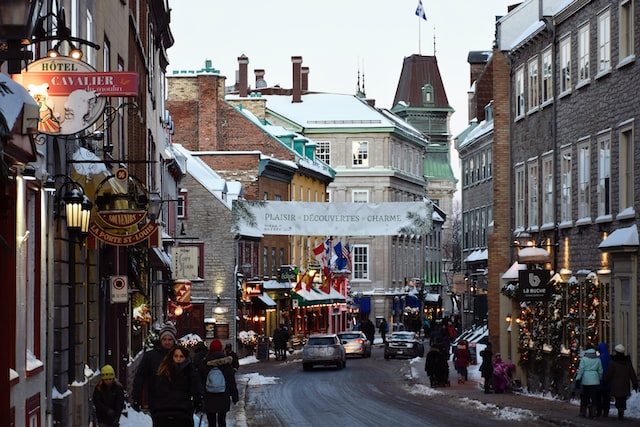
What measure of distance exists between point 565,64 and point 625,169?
21.3 feet

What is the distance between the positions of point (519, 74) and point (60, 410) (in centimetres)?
2611

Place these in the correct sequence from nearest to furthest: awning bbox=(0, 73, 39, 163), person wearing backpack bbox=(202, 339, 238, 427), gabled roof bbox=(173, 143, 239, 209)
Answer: awning bbox=(0, 73, 39, 163) → person wearing backpack bbox=(202, 339, 238, 427) → gabled roof bbox=(173, 143, 239, 209)

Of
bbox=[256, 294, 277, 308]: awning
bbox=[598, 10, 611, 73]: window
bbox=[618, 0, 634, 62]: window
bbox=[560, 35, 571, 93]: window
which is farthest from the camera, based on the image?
bbox=[256, 294, 277, 308]: awning

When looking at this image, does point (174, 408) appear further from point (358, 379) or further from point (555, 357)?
point (358, 379)

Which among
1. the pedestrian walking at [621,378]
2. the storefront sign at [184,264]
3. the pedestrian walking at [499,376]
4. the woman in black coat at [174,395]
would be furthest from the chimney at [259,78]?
the woman in black coat at [174,395]

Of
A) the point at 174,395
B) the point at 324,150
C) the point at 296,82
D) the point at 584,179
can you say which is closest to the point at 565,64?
the point at 584,179

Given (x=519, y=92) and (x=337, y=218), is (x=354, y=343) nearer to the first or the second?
(x=337, y=218)

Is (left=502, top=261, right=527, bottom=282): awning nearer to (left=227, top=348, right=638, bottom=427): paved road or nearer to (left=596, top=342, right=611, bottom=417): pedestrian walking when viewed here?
(left=227, top=348, right=638, bottom=427): paved road

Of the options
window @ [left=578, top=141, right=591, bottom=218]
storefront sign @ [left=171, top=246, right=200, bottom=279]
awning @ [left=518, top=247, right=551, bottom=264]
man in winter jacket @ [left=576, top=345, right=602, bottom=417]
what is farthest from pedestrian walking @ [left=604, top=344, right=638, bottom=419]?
storefront sign @ [left=171, top=246, right=200, bottom=279]

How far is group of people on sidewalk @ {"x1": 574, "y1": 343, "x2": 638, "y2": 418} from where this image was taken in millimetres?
27609

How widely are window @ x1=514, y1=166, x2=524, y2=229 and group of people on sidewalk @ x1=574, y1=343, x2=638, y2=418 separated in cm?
1352

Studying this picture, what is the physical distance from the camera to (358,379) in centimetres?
4644

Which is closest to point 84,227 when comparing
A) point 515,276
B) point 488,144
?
point 515,276

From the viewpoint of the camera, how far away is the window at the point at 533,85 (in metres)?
40.1
